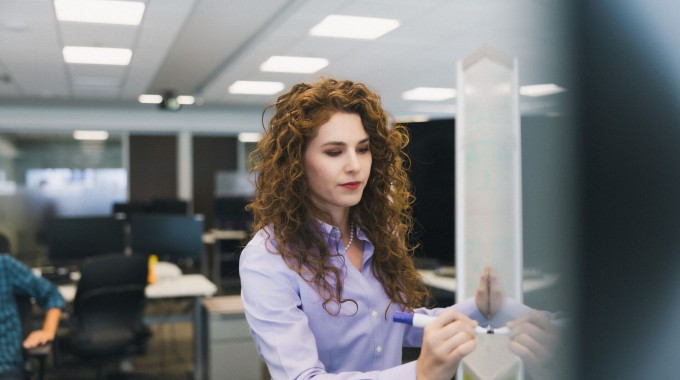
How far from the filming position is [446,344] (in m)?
0.64

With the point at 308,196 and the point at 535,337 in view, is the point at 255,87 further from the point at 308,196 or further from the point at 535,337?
the point at 535,337

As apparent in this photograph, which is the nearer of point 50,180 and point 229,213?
point 229,213

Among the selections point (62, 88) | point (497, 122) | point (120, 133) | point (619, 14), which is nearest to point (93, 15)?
point (62, 88)

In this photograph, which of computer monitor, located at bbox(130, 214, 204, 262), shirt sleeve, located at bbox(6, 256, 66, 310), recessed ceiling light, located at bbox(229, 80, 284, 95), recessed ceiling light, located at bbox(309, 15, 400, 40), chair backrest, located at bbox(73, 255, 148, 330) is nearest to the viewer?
shirt sleeve, located at bbox(6, 256, 66, 310)

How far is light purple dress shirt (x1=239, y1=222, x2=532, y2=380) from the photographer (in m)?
0.81

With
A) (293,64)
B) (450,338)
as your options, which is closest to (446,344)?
(450,338)

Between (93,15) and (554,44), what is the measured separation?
13.5 ft

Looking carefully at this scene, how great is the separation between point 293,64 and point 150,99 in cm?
326

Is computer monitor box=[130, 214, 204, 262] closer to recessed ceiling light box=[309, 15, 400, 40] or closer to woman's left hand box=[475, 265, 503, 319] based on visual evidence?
recessed ceiling light box=[309, 15, 400, 40]

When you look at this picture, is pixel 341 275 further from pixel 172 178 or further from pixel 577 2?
pixel 172 178

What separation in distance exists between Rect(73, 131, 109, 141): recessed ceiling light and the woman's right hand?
8.42m

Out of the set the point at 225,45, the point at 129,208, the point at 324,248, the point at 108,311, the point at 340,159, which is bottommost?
the point at 108,311

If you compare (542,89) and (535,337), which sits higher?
(542,89)

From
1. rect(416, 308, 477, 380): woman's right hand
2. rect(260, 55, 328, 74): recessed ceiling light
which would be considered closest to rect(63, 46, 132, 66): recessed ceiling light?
rect(260, 55, 328, 74): recessed ceiling light
